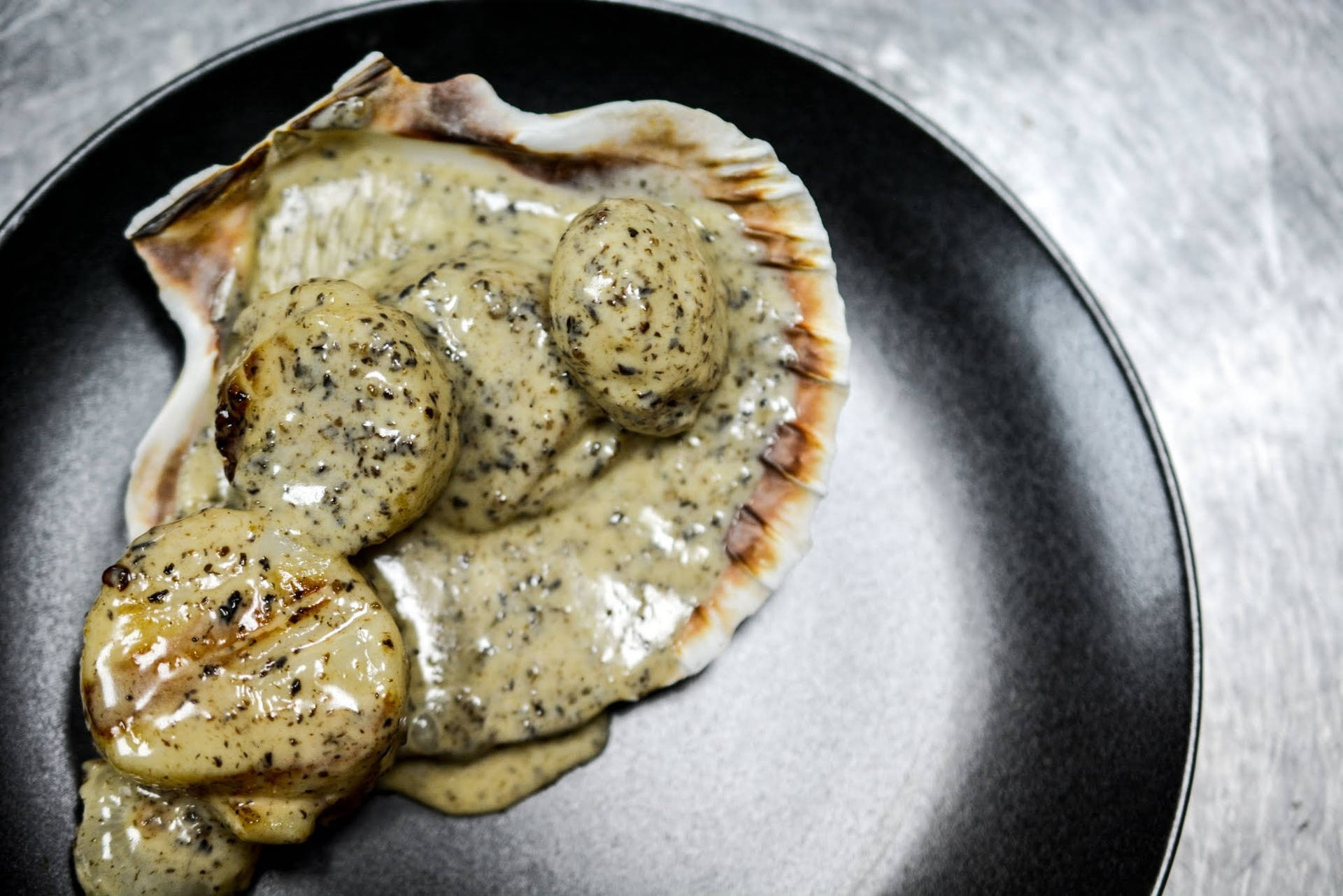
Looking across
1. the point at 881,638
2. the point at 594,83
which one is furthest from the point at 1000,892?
the point at 594,83

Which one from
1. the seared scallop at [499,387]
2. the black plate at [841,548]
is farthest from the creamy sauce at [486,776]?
the seared scallop at [499,387]

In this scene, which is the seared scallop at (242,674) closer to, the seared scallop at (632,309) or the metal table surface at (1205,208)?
the seared scallop at (632,309)

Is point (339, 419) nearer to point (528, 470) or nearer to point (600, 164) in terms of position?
point (528, 470)

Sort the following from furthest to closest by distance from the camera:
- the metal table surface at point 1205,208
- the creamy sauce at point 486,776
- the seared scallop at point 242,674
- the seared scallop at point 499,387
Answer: the metal table surface at point 1205,208 < the creamy sauce at point 486,776 < the seared scallop at point 499,387 < the seared scallop at point 242,674

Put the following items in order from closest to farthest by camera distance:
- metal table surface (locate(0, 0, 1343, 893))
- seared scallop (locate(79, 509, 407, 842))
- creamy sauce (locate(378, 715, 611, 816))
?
seared scallop (locate(79, 509, 407, 842)) → creamy sauce (locate(378, 715, 611, 816)) → metal table surface (locate(0, 0, 1343, 893))

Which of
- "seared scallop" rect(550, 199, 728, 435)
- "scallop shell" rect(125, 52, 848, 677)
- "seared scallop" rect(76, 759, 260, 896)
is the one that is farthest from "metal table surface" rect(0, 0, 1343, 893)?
"seared scallop" rect(76, 759, 260, 896)

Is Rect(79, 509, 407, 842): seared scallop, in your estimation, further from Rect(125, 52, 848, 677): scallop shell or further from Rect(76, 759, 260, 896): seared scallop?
Rect(125, 52, 848, 677): scallop shell

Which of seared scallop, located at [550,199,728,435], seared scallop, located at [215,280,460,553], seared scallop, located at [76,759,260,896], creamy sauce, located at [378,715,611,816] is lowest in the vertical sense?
seared scallop, located at [76,759,260,896]
